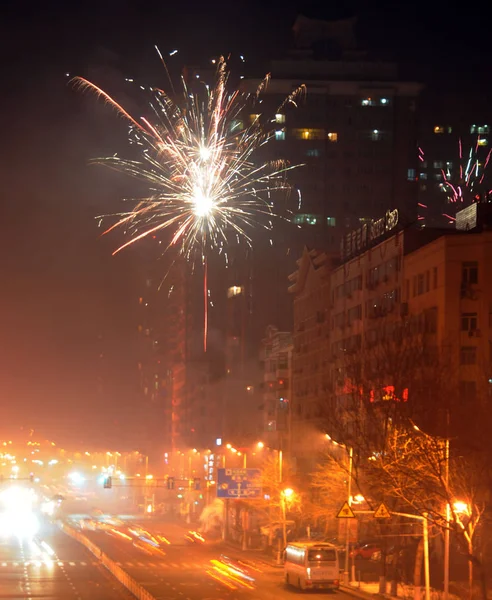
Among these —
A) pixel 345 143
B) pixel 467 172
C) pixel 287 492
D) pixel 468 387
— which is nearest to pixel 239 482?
pixel 287 492

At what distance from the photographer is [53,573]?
61594 mm

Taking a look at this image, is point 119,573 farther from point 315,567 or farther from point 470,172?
point 470,172

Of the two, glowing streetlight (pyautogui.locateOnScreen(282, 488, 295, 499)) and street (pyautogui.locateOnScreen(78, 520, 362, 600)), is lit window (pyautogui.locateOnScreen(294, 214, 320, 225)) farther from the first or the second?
glowing streetlight (pyautogui.locateOnScreen(282, 488, 295, 499))

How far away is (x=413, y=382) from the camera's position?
52.0m

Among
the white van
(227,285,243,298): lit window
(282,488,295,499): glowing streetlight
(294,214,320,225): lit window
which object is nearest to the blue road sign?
(282,488,295,499): glowing streetlight

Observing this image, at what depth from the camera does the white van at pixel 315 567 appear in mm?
50625

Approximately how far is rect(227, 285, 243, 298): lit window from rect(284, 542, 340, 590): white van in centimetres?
8853

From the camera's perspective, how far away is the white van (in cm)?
5062

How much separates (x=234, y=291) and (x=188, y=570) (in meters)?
82.2

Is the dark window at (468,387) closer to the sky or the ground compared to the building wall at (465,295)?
closer to the ground

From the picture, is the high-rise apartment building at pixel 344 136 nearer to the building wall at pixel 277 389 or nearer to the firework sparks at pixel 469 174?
the firework sparks at pixel 469 174

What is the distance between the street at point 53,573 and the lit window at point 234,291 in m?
55.7

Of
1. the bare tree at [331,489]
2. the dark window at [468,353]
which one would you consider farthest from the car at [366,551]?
the dark window at [468,353]

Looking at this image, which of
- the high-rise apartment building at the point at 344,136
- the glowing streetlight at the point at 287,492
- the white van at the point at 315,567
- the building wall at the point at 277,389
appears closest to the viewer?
the white van at the point at 315,567
